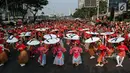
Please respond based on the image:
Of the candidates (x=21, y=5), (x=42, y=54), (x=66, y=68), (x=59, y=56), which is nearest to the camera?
(x=66, y=68)

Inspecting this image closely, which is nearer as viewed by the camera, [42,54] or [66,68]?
[66,68]

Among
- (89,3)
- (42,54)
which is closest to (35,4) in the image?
(89,3)

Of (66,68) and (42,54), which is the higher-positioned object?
(42,54)

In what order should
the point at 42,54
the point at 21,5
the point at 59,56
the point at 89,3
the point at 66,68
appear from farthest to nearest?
the point at 21,5, the point at 89,3, the point at 42,54, the point at 59,56, the point at 66,68

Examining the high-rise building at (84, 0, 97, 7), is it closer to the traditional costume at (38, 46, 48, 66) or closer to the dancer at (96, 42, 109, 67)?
the dancer at (96, 42, 109, 67)

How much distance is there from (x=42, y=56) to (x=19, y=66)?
121 centimetres

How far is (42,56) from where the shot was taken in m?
14.1

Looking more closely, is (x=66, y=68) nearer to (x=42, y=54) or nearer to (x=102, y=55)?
(x=42, y=54)

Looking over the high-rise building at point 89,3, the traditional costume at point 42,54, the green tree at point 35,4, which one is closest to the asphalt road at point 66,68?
the traditional costume at point 42,54

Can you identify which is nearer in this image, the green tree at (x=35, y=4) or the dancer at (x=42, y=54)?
the dancer at (x=42, y=54)

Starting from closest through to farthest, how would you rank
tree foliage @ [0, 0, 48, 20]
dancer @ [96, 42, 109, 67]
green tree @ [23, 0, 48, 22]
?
dancer @ [96, 42, 109, 67]
tree foliage @ [0, 0, 48, 20]
green tree @ [23, 0, 48, 22]

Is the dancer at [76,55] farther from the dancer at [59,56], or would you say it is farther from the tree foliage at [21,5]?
the tree foliage at [21,5]

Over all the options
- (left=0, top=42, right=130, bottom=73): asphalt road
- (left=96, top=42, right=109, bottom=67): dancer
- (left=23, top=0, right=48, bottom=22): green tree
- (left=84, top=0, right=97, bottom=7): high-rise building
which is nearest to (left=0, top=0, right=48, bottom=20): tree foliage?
(left=23, top=0, right=48, bottom=22): green tree

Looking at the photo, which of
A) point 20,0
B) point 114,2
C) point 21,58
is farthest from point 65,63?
point 114,2
